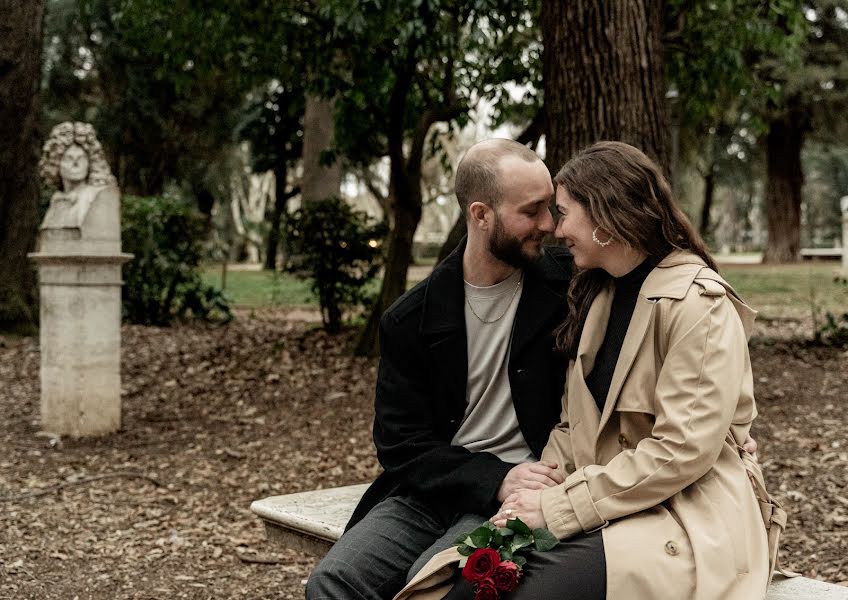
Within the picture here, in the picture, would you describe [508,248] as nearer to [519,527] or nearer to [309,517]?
[519,527]

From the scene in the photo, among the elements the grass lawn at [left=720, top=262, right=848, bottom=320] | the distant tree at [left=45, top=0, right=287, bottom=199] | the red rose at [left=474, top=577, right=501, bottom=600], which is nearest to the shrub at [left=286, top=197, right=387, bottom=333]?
the grass lawn at [left=720, top=262, right=848, bottom=320]

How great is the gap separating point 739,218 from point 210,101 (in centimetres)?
5880

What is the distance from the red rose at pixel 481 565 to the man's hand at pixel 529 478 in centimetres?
36

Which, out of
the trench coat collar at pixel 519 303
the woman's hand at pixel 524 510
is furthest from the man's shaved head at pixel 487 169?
the woman's hand at pixel 524 510

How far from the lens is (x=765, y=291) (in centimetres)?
1748

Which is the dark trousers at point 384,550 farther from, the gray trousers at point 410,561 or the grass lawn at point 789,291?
the grass lawn at point 789,291

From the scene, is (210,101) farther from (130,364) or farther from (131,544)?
(131,544)

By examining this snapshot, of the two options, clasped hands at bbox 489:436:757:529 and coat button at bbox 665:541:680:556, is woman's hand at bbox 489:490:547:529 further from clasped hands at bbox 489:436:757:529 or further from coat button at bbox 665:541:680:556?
coat button at bbox 665:541:680:556

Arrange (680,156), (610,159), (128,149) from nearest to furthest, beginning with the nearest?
1. (610,159)
2. (680,156)
3. (128,149)

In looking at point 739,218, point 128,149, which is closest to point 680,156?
point 128,149

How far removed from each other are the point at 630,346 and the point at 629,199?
15.6 inches

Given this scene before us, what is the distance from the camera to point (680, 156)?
76.8 ft

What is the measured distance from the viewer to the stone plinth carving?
7.48 meters

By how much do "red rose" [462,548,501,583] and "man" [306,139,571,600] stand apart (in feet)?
1.40
